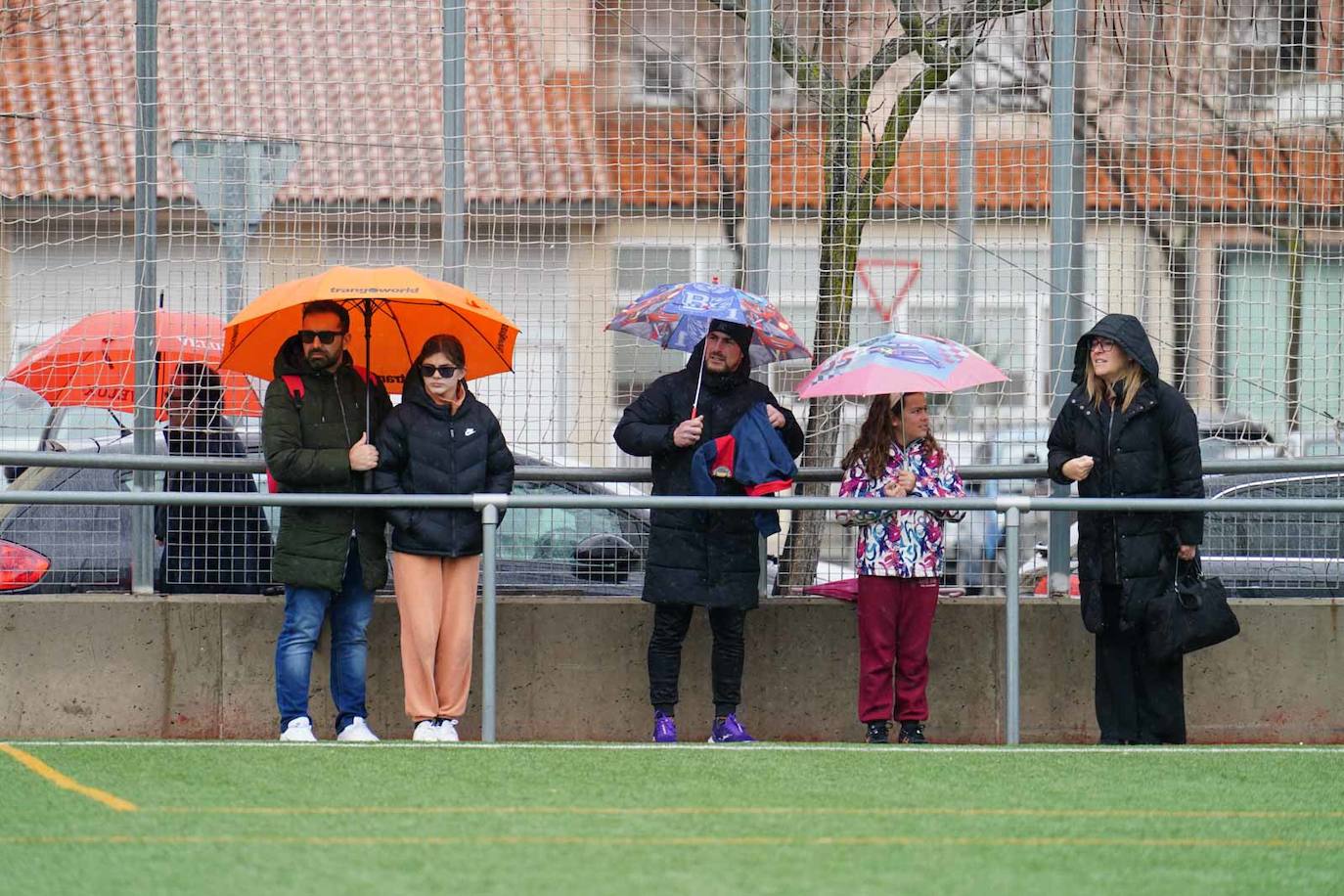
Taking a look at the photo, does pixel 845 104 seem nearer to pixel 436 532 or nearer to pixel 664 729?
pixel 436 532

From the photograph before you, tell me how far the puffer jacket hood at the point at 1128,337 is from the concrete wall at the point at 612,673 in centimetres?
142

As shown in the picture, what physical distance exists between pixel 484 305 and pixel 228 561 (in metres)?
1.82

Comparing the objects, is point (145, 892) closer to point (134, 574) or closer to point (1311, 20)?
point (134, 574)

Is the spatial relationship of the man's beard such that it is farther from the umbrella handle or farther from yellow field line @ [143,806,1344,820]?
yellow field line @ [143,806,1344,820]

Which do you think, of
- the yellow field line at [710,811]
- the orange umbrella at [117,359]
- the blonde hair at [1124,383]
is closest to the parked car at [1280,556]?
the blonde hair at [1124,383]

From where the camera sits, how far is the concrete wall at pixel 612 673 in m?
9.60

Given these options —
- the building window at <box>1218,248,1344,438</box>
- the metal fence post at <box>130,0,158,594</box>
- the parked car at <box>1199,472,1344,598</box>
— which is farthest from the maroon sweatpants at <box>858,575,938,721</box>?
the metal fence post at <box>130,0,158,594</box>

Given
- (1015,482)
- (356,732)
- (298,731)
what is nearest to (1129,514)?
(1015,482)

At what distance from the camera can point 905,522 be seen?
30.2ft

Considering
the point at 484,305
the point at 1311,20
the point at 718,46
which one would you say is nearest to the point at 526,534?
the point at 484,305

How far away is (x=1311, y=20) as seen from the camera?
400 inches

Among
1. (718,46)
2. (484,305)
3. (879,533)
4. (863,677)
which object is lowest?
(863,677)

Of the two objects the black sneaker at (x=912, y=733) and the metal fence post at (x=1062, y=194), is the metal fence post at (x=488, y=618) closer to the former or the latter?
the black sneaker at (x=912, y=733)

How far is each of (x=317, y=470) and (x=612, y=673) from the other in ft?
5.88
